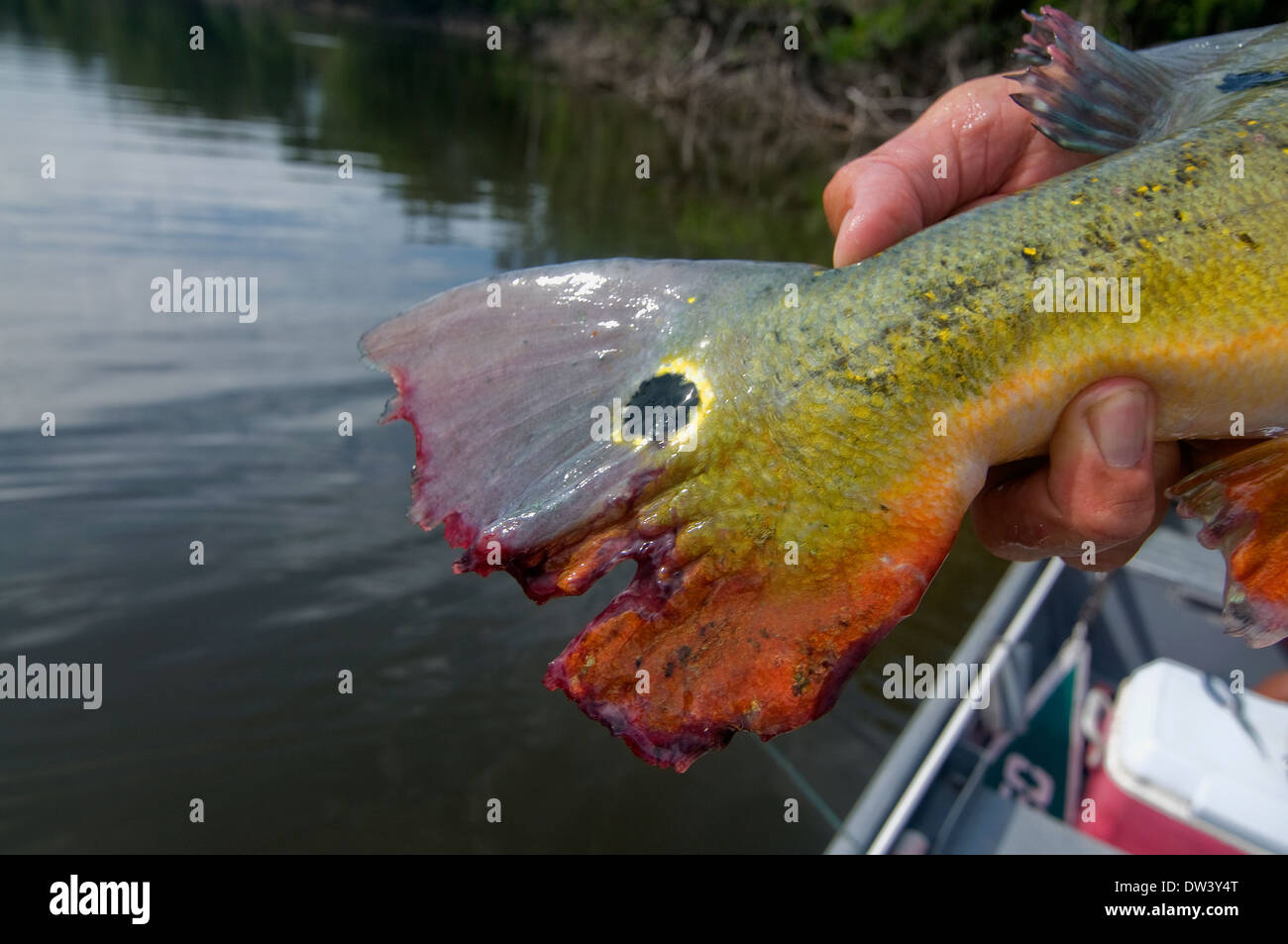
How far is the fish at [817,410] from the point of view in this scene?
161 centimetres

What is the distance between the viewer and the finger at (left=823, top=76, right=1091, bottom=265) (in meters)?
2.29

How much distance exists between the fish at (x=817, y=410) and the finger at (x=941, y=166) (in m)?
0.52

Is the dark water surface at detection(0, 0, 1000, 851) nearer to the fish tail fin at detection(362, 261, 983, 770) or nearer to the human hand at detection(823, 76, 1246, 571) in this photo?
the human hand at detection(823, 76, 1246, 571)

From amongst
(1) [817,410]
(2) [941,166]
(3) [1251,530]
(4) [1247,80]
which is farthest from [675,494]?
(4) [1247,80]

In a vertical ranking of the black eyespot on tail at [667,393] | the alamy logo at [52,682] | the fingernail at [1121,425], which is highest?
the black eyespot on tail at [667,393]

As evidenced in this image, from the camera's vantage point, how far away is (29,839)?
376 centimetres

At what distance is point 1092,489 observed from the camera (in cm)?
201

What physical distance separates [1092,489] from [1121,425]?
0.24 m

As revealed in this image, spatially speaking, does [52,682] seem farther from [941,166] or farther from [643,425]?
[941,166]
